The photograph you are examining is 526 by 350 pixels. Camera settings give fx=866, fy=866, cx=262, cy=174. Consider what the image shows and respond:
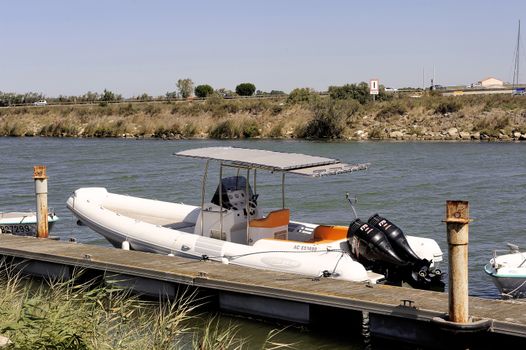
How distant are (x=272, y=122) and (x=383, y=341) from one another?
160ft

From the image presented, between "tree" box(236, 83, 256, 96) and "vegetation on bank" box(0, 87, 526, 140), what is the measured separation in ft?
61.1

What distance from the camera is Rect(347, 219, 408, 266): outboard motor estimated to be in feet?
42.6

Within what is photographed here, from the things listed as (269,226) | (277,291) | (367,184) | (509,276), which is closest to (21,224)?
(269,226)

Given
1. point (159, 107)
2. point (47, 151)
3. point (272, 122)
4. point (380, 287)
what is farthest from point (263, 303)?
point (159, 107)

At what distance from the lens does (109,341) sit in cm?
774

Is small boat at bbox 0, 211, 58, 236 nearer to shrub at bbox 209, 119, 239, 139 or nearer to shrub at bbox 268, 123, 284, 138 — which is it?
shrub at bbox 268, 123, 284, 138

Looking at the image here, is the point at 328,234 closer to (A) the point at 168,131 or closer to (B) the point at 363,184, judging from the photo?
(B) the point at 363,184

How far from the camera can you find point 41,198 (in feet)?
55.4

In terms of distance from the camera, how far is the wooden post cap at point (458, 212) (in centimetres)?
985

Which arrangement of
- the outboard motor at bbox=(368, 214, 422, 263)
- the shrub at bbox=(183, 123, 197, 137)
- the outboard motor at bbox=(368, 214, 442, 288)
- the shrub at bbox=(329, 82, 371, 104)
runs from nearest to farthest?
the outboard motor at bbox=(368, 214, 442, 288), the outboard motor at bbox=(368, 214, 422, 263), the shrub at bbox=(183, 123, 197, 137), the shrub at bbox=(329, 82, 371, 104)

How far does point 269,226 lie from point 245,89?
77293 millimetres

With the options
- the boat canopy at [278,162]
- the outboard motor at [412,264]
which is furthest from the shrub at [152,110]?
the outboard motor at [412,264]

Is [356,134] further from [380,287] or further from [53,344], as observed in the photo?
[53,344]

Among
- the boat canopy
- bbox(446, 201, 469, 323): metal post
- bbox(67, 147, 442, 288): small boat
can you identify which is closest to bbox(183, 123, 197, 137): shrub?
bbox(67, 147, 442, 288): small boat
